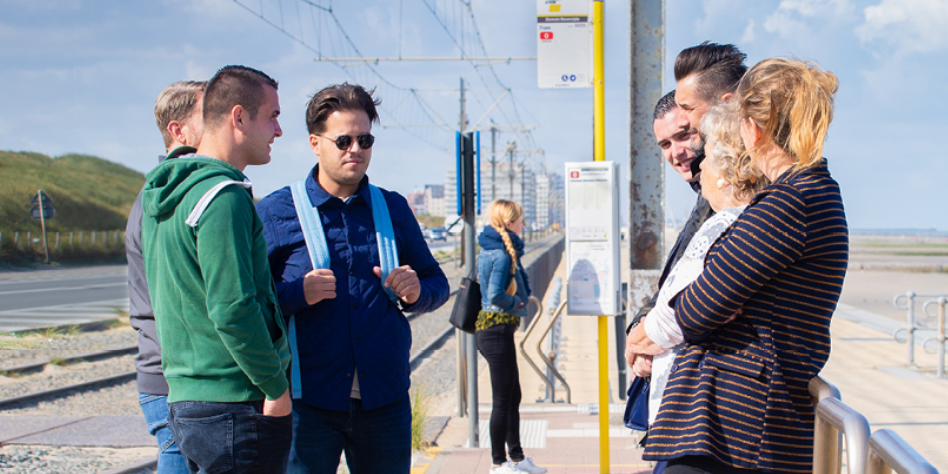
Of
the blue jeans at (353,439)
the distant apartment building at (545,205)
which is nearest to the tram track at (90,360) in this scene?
the blue jeans at (353,439)

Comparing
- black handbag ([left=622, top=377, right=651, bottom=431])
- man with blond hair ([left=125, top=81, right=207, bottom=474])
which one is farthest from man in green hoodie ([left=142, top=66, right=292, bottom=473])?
black handbag ([left=622, top=377, right=651, bottom=431])

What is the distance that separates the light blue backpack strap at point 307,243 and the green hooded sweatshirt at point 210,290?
415 mm

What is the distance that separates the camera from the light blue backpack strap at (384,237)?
8.60 feet

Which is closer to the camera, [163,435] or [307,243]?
[163,435]

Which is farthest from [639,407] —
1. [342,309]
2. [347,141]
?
[347,141]

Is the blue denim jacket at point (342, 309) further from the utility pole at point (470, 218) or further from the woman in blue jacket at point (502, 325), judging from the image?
the utility pole at point (470, 218)

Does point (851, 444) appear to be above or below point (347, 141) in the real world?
below

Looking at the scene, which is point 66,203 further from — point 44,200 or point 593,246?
point 593,246

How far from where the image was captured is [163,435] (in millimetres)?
2383

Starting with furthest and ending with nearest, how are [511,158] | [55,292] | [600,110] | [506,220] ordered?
[511,158] < [55,292] < [506,220] < [600,110]

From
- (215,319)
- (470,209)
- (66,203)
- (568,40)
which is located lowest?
(215,319)

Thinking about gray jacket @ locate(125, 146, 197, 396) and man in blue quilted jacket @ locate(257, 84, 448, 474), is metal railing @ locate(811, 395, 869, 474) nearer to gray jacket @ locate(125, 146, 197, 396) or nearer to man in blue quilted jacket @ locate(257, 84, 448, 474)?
man in blue quilted jacket @ locate(257, 84, 448, 474)

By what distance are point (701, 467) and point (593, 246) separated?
303 cm

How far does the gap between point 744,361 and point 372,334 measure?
4.33 ft
